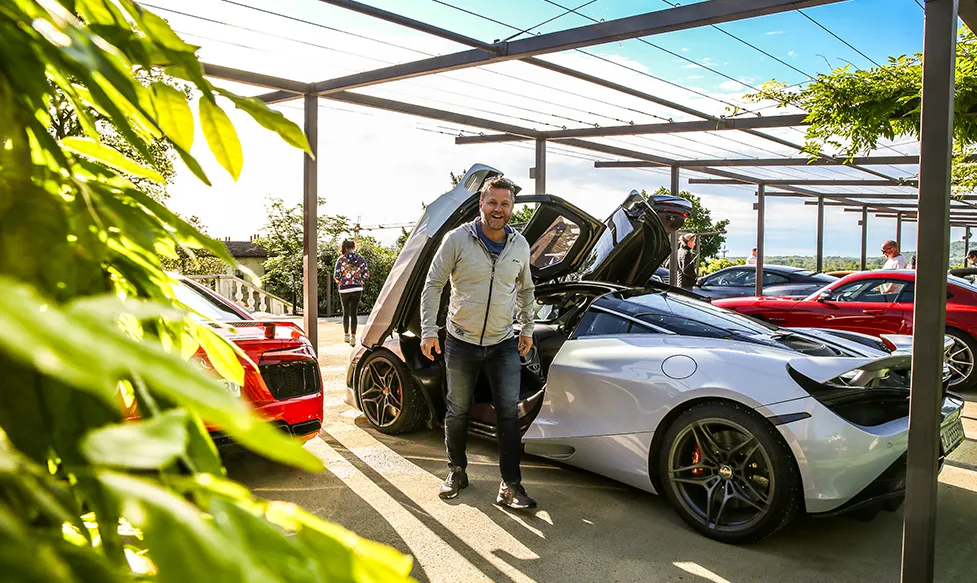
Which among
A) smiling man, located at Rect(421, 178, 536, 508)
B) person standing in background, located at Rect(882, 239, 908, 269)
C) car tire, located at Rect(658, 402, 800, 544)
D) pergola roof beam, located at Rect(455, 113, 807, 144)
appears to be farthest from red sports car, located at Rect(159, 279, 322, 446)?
person standing in background, located at Rect(882, 239, 908, 269)

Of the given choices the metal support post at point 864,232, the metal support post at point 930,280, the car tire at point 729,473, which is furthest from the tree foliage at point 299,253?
the metal support post at point 864,232

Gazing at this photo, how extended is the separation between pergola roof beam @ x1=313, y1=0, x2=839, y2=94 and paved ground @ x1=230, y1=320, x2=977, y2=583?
342 centimetres

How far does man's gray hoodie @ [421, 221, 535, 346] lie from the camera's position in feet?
13.5

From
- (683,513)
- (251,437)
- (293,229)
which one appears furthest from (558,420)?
(293,229)

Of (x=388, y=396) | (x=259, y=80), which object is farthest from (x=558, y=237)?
(x=259, y=80)

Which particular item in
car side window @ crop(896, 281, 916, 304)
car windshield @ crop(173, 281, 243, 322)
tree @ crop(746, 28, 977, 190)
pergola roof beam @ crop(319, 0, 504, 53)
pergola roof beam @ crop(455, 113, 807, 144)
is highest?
pergola roof beam @ crop(319, 0, 504, 53)

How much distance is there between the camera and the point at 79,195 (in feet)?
1.82

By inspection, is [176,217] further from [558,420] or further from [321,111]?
[321,111]

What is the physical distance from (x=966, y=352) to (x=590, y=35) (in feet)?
19.7

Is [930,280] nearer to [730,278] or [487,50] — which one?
[487,50]

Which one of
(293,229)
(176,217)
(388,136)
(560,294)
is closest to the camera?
(176,217)

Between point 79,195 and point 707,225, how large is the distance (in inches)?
1739

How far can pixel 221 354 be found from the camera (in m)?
0.74

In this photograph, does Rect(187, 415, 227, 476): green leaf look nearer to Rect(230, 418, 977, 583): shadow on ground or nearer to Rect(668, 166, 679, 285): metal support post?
Rect(230, 418, 977, 583): shadow on ground
